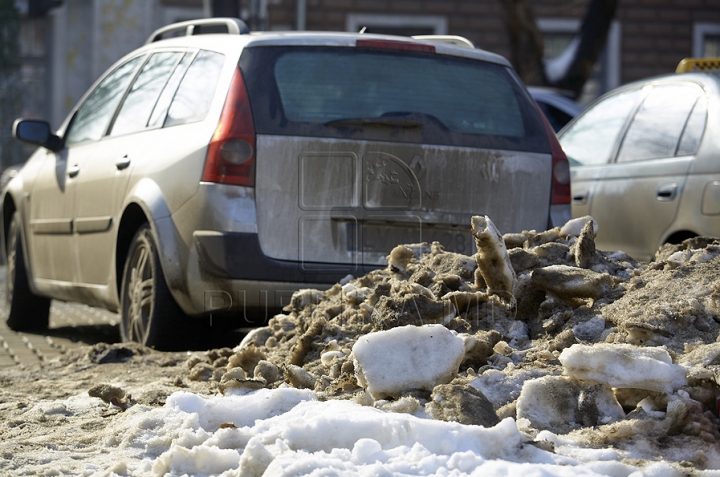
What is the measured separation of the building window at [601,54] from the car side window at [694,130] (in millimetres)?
15751

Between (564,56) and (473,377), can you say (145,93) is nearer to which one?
(473,377)

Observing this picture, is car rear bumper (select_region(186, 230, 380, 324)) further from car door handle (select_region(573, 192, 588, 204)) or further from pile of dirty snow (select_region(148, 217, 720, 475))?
car door handle (select_region(573, 192, 588, 204))

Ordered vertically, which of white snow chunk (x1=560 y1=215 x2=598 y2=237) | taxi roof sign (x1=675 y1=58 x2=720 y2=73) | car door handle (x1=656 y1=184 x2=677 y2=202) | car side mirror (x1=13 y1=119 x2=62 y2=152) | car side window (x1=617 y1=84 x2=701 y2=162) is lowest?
car door handle (x1=656 y1=184 x2=677 y2=202)

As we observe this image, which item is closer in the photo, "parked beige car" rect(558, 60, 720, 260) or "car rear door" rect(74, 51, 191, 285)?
"car rear door" rect(74, 51, 191, 285)

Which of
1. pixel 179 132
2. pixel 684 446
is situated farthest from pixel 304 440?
pixel 179 132

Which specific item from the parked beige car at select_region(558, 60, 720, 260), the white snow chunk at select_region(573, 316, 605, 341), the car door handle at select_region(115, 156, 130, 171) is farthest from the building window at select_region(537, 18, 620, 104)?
the white snow chunk at select_region(573, 316, 605, 341)

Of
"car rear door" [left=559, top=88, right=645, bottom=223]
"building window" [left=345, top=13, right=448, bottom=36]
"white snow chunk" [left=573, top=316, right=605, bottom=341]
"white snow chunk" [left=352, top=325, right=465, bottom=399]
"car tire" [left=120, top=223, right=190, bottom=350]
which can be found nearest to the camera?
"white snow chunk" [left=352, top=325, right=465, bottom=399]

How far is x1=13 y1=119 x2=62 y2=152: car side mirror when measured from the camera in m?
6.70

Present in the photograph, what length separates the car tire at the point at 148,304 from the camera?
16.8 feet

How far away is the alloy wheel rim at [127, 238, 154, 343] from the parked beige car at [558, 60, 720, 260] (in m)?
2.86

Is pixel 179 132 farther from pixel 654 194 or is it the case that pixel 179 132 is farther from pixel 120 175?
pixel 654 194

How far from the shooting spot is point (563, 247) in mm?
4406

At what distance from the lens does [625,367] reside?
3164mm

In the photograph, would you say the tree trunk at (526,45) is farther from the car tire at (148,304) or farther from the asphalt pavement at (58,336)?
the car tire at (148,304)
